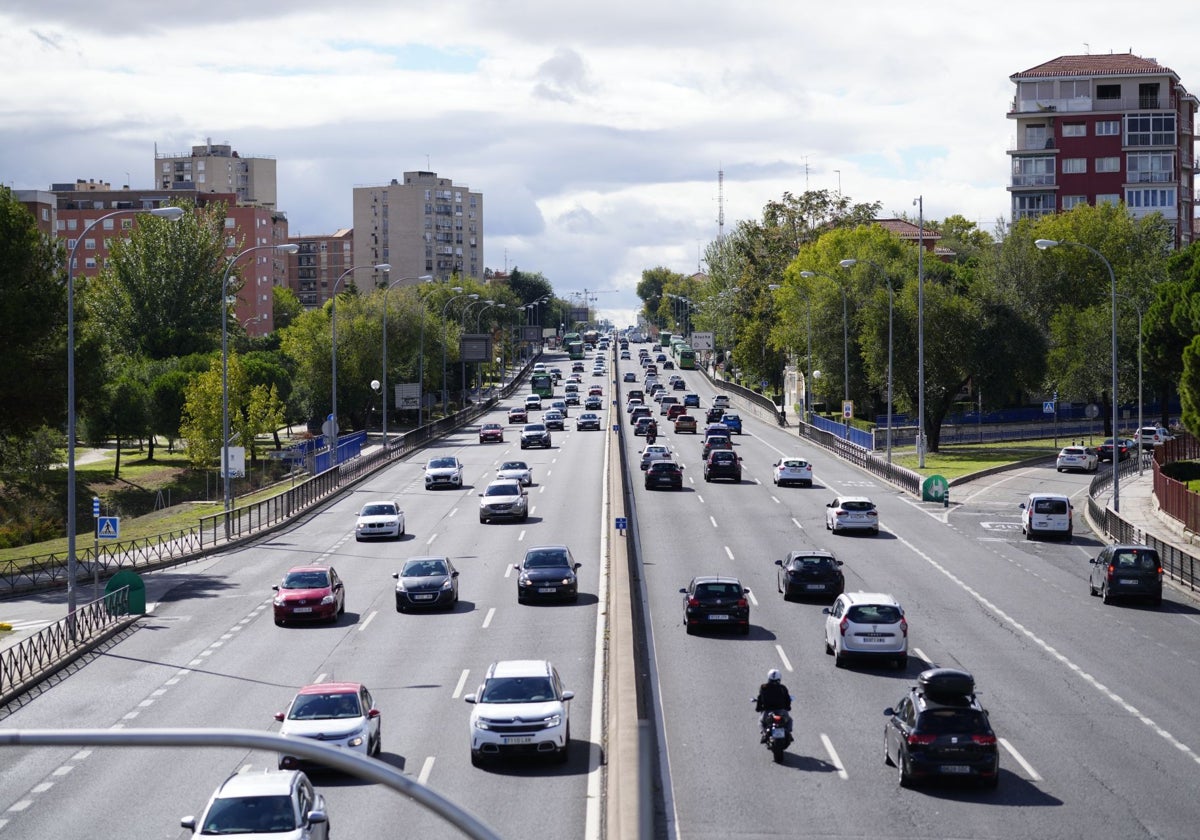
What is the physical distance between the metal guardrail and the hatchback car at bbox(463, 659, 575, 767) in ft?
32.8

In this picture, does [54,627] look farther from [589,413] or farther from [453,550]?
[589,413]

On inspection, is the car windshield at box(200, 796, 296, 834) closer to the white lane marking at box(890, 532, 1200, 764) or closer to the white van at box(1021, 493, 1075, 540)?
the white lane marking at box(890, 532, 1200, 764)

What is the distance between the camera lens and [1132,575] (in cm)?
3750

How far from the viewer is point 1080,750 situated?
73.9ft

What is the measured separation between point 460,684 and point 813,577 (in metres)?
12.3

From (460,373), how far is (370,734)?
390 feet

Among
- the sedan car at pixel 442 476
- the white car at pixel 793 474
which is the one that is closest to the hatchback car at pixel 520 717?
the sedan car at pixel 442 476

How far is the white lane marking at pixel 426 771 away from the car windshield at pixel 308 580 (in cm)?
1377

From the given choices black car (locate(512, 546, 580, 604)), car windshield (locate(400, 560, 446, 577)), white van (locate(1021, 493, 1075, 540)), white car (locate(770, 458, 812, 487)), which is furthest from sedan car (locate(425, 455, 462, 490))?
black car (locate(512, 546, 580, 604))

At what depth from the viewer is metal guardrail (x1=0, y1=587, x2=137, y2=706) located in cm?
2794

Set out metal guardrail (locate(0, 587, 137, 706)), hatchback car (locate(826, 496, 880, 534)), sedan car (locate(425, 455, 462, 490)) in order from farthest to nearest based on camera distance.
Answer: sedan car (locate(425, 455, 462, 490)), hatchback car (locate(826, 496, 880, 534)), metal guardrail (locate(0, 587, 137, 706))

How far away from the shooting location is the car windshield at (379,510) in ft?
161

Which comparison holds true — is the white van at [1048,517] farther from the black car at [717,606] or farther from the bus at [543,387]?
the bus at [543,387]

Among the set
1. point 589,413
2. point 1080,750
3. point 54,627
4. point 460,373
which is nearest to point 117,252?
point 460,373
